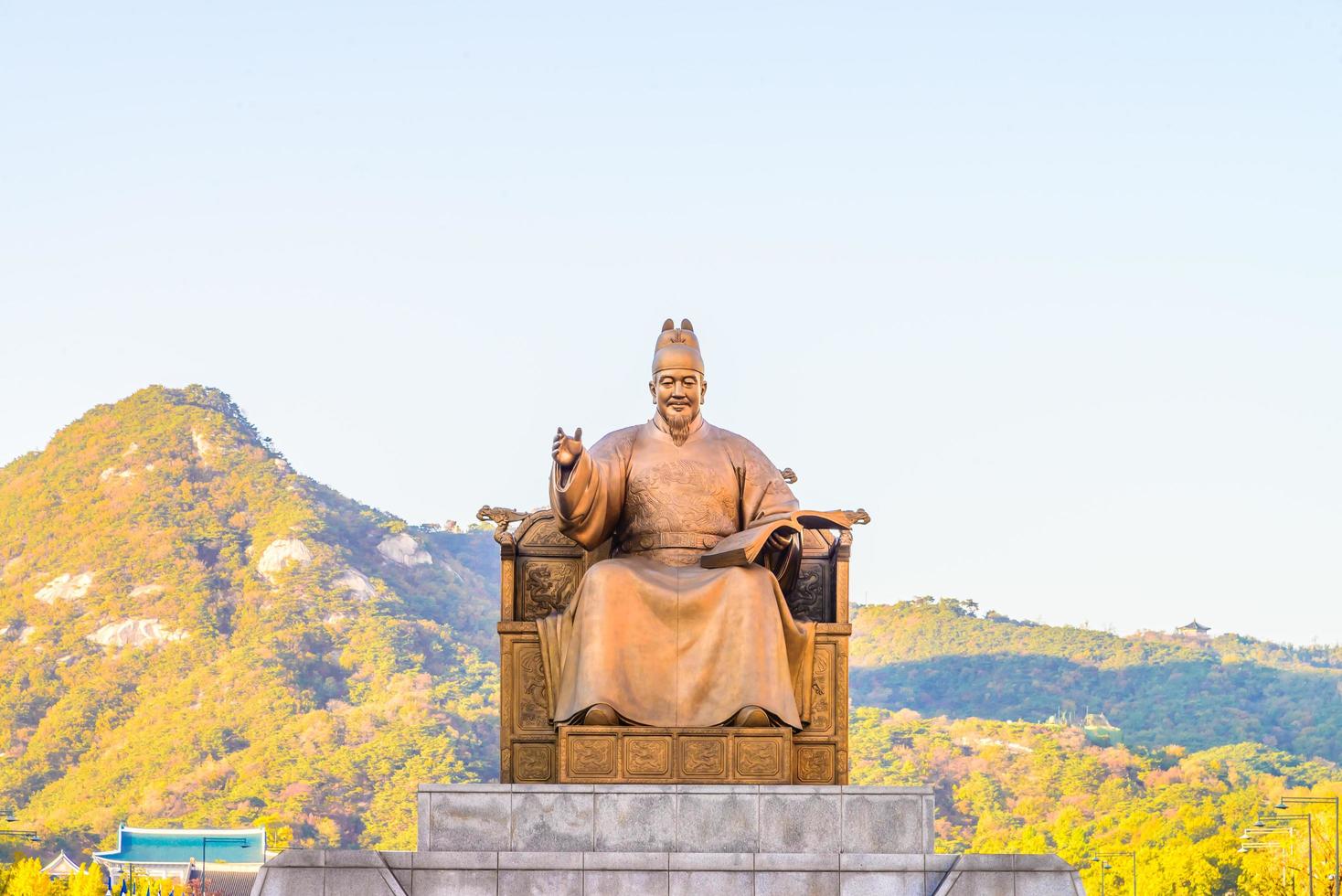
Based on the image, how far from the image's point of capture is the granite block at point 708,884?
9.41 metres

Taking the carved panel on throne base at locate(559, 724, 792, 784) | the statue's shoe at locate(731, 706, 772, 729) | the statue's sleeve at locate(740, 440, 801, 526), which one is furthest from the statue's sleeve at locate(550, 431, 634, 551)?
the statue's shoe at locate(731, 706, 772, 729)

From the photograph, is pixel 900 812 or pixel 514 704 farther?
pixel 514 704

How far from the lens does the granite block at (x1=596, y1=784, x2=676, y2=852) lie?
9828 millimetres

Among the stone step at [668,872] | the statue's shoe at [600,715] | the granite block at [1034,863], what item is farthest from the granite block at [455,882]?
the granite block at [1034,863]

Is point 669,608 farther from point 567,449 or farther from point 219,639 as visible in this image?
point 219,639

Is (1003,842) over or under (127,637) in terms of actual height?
under

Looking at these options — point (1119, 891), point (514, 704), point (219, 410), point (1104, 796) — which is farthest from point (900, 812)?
point (219, 410)

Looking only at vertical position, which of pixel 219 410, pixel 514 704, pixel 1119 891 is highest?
pixel 219 410

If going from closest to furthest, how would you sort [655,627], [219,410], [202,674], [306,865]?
[306,865]
[655,627]
[202,674]
[219,410]

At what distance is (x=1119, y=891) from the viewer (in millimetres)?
40938

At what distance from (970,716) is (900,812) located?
47229mm

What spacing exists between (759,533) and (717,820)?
1.62m

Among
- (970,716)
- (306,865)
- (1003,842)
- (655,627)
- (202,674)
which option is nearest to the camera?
(306,865)

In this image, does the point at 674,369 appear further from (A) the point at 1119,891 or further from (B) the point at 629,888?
(A) the point at 1119,891
